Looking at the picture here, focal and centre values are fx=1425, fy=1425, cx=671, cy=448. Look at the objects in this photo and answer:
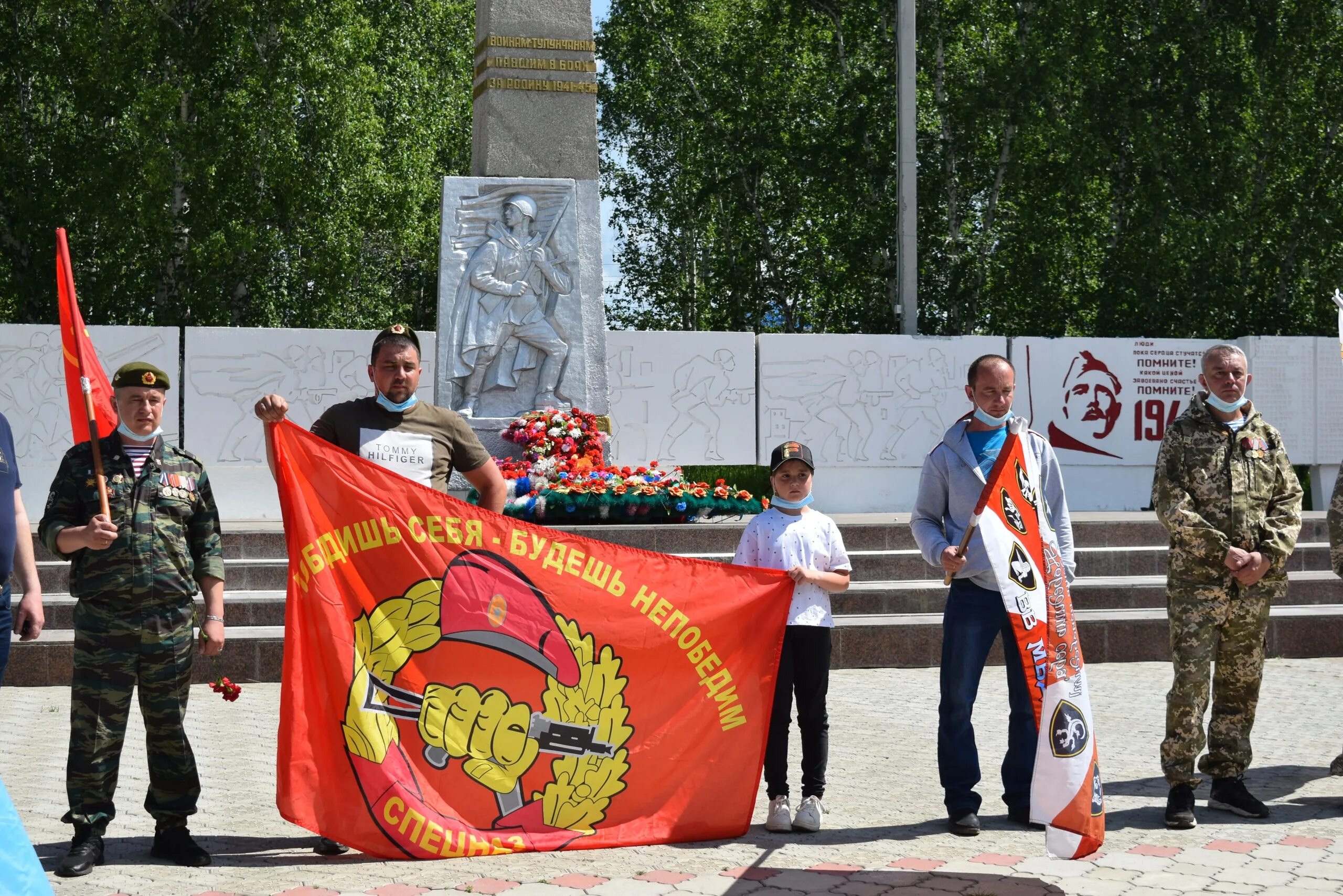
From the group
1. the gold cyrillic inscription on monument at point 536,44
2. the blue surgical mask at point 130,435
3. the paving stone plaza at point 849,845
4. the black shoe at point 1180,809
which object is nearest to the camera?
the paving stone plaza at point 849,845

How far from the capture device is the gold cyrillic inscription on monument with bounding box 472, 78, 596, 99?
13477 millimetres

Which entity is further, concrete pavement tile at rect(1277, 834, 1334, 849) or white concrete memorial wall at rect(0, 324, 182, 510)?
white concrete memorial wall at rect(0, 324, 182, 510)

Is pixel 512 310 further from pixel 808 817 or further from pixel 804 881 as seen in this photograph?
pixel 804 881

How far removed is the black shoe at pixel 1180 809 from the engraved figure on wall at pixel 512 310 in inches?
333

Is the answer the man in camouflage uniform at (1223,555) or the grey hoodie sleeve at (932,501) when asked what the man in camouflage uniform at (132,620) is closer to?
the grey hoodie sleeve at (932,501)

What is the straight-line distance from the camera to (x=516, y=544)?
5418 mm

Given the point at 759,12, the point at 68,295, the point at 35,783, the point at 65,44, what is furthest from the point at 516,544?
the point at 759,12

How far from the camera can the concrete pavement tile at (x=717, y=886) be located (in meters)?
4.78

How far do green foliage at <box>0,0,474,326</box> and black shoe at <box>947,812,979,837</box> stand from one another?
20805 millimetres

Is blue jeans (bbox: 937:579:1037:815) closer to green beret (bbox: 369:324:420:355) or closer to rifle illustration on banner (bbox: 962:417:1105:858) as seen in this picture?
rifle illustration on banner (bbox: 962:417:1105:858)

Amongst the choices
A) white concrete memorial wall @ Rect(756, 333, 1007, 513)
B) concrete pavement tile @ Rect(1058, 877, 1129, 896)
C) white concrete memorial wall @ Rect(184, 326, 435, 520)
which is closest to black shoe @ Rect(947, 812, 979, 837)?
concrete pavement tile @ Rect(1058, 877, 1129, 896)

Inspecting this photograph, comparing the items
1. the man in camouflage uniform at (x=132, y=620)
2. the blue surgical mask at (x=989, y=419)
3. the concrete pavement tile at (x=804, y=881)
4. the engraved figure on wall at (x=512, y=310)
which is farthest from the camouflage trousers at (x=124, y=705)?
the engraved figure on wall at (x=512, y=310)

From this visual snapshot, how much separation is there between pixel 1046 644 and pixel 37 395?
1250 centimetres

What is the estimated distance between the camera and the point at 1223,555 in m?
5.89
